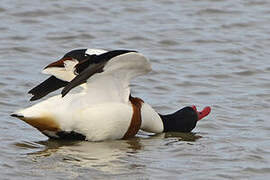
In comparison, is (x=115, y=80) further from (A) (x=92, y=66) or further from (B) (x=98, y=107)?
(A) (x=92, y=66)

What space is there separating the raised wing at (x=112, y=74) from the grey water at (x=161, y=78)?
1.52 ft

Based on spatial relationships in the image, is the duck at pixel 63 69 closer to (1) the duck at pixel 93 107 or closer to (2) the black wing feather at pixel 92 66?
(1) the duck at pixel 93 107

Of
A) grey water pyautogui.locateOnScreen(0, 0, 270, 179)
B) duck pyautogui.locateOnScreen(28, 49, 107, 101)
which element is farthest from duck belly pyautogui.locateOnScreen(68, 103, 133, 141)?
duck pyautogui.locateOnScreen(28, 49, 107, 101)

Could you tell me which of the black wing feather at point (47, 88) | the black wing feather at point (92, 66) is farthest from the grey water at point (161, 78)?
the black wing feather at point (92, 66)

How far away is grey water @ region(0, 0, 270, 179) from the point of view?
6965 mm

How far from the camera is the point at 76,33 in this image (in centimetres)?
1230

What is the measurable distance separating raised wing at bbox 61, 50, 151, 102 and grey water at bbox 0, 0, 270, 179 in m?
0.46

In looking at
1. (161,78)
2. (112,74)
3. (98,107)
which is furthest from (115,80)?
(161,78)

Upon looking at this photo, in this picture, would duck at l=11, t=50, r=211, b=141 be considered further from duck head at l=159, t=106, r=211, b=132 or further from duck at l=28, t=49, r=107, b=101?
duck head at l=159, t=106, r=211, b=132

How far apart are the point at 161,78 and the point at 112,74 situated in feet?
9.51

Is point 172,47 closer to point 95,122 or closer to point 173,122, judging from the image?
point 173,122

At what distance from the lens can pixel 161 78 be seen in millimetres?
10305

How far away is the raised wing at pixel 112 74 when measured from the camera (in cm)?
698

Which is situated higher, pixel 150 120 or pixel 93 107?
pixel 93 107
